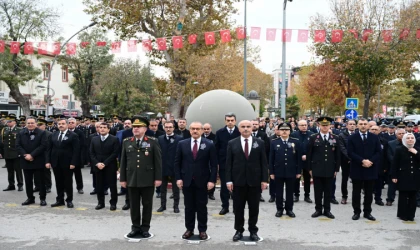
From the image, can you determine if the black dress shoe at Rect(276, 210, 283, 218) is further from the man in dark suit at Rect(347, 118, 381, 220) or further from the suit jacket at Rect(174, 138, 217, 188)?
the suit jacket at Rect(174, 138, 217, 188)

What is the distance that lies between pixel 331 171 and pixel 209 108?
4.60 metres

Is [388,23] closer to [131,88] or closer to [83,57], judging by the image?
[131,88]

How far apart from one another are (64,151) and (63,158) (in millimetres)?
164

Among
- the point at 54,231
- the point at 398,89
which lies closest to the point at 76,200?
the point at 54,231

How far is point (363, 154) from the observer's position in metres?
8.77

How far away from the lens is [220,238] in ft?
23.6

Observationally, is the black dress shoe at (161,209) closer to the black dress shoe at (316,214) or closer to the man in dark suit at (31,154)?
the man in dark suit at (31,154)

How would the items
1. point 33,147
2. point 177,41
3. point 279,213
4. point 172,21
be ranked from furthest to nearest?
point 172,21, point 177,41, point 33,147, point 279,213

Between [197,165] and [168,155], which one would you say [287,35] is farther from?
[197,165]

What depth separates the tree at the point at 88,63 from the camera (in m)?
37.2

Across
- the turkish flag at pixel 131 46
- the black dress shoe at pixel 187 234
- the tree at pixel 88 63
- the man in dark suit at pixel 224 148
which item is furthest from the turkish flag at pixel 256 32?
the tree at pixel 88 63

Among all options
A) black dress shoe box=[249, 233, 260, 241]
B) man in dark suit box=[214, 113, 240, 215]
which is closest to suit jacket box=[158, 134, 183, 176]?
man in dark suit box=[214, 113, 240, 215]

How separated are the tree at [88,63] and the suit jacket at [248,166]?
3182 centimetres

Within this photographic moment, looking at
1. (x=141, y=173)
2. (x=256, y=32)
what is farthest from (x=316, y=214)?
(x=256, y=32)
